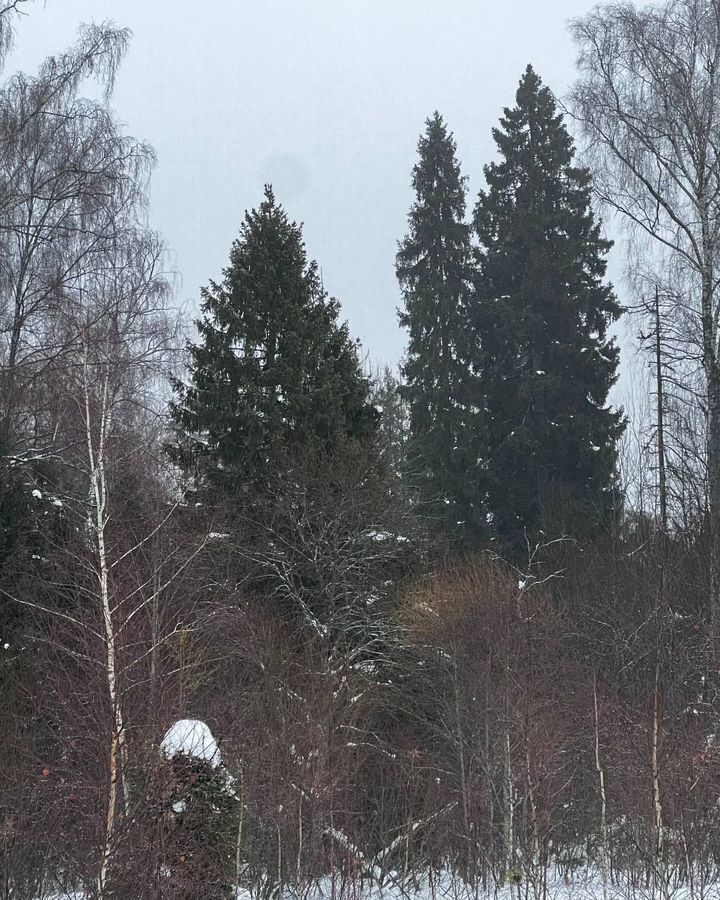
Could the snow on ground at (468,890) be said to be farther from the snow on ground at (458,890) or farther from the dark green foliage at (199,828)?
the dark green foliage at (199,828)

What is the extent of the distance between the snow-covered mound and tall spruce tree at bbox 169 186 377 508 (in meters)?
9.19

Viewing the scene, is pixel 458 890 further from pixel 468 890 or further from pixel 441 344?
pixel 441 344

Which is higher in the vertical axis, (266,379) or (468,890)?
(266,379)

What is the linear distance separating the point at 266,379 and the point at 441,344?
42.7 ft

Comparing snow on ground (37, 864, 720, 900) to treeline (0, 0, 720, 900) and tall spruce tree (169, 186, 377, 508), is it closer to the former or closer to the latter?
treeline (0, 0, 720, 900)

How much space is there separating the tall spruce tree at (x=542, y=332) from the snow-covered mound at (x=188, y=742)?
1851 cm

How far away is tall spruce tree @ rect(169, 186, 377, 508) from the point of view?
2108cm

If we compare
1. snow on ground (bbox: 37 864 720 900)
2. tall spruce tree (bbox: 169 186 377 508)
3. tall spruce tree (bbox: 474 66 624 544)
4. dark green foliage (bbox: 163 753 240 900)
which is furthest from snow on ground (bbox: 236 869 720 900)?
tall spruce tree (bbox: 474 66 624 544)

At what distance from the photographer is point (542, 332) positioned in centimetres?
3341

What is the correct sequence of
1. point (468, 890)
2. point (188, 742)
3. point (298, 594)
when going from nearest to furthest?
1. point (188, 742)
2. point (468, 890)
3. point (298, 594)

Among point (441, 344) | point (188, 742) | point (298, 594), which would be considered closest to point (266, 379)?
point (298, 594)

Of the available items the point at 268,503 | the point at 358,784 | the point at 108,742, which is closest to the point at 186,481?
the point at 268,503

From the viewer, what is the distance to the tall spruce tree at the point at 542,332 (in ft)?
103

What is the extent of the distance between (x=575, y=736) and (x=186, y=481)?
8.83 meters
